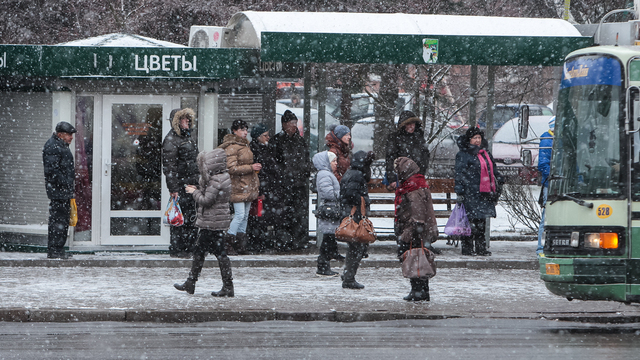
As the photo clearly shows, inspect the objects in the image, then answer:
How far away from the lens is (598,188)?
27.5 feet

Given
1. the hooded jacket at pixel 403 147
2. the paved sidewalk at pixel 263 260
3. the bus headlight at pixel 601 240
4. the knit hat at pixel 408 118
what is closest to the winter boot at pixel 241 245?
the paved sidewalk at pixel 263 260

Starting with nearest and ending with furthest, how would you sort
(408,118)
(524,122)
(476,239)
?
(524,122) < (408,118) < (476,239)

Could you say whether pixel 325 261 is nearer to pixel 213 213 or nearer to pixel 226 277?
pixel 226 277

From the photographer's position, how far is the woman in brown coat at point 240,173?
12328mm

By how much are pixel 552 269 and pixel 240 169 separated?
200 inches

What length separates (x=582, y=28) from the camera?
45.2 feet

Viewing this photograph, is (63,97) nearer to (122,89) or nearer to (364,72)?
(122,89)

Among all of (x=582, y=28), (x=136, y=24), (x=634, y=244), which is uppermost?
(x=136, y=24)

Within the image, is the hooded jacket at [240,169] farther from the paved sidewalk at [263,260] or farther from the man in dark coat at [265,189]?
the paved sidewalk at [263,260]

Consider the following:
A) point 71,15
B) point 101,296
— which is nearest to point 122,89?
point 101,296

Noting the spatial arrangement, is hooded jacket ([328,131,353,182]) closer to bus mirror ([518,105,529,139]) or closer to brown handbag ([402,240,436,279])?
brown handbag ([402,240,436,279])

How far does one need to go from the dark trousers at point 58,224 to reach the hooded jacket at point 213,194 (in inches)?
131

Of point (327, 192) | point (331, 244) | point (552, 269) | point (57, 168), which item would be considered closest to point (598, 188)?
point (552, 269)

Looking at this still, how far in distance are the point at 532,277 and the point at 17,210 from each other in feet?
23.9
